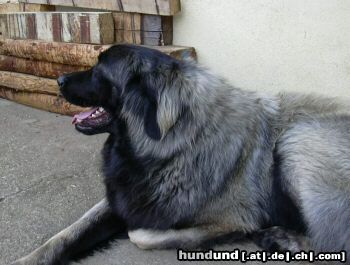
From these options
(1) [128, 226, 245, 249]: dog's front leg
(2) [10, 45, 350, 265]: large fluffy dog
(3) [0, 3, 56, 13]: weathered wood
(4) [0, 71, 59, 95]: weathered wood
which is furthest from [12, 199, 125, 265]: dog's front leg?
(3) [0, 3, 56, 13]: weathered wood

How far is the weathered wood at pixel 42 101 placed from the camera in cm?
507

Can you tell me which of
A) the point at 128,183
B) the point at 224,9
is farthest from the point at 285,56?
the point at 128,183

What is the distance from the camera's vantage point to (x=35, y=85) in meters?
5.26

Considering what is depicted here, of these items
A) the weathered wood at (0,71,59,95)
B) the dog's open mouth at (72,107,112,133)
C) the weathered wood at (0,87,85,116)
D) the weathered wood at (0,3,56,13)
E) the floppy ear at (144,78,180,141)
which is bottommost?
the weathered wood at (0,87,85,116)

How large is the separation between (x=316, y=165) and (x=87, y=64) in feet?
9.51

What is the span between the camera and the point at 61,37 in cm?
511

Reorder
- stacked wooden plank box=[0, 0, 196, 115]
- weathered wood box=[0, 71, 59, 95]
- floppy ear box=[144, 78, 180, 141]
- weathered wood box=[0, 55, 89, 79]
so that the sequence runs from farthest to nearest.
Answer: weathered wood box=[0, 71, 59, 95] < weathered wood box=[0, 55, 89, 79] < stacked wooden plank box=[0, 0, 196, 115] < floppy ear box=[144, 78, 180, 141]

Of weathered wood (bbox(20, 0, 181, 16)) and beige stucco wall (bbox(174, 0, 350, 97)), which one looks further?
weathered wood (bbox(20, 0, 181, 16))

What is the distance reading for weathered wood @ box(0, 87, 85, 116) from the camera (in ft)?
16.6

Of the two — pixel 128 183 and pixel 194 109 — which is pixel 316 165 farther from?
pixel 128 183

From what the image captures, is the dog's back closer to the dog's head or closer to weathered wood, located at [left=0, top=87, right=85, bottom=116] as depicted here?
the dog's head

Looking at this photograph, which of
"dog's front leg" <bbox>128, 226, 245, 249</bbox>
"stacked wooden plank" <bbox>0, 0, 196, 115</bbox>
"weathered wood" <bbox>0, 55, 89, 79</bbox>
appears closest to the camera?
"dog's front leg" <bbox>128, 226, 245, 249</bbox>

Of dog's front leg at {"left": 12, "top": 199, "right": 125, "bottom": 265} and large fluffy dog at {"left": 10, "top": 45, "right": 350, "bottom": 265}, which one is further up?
large fluffy dog at {"left": 10, "top": 45, "right": 350, "bottom": 265}

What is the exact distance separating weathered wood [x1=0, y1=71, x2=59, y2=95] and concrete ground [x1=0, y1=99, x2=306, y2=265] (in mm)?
310
